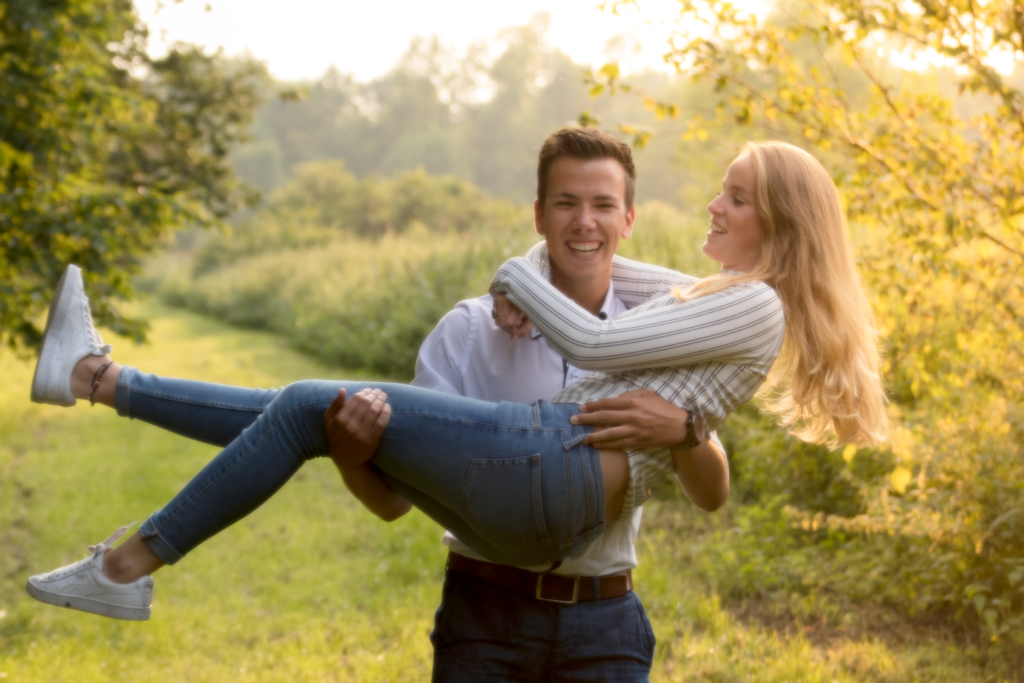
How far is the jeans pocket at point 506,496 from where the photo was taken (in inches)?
90.7

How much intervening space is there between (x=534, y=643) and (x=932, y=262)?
3.45 meters

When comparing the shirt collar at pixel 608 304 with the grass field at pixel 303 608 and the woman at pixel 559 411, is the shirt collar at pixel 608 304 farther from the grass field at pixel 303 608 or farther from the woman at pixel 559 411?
the grass field at pixel 303 608

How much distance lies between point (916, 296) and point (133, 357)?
636 inches

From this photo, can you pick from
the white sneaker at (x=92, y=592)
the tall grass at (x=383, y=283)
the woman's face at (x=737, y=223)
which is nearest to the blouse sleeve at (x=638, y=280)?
the woman's face at (x=737, y=223)

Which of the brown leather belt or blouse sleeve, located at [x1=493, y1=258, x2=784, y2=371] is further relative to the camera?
the brown leather belt

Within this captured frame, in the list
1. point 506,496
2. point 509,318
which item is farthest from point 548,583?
point 509,318

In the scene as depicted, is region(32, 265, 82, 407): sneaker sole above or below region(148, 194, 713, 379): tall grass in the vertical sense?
below

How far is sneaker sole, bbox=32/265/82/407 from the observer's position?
2646 mm

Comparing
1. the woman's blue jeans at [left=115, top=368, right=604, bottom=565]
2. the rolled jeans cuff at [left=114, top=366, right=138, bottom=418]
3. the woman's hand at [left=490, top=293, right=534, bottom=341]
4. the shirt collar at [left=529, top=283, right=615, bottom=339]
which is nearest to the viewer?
the woman's blue jeans at [left=115, top=368, right=604, bottom=565]

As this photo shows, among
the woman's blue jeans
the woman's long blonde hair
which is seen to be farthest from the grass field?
the woman's blue jeans

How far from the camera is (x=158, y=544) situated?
230 cm

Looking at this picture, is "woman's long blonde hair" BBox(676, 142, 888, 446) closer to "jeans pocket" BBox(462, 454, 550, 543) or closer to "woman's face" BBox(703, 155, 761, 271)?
"woman's face" BBox(703, 155, 761, 271)

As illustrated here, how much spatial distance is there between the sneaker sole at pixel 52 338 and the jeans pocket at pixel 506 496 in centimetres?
130

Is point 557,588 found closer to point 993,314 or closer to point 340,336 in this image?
point 993,314
